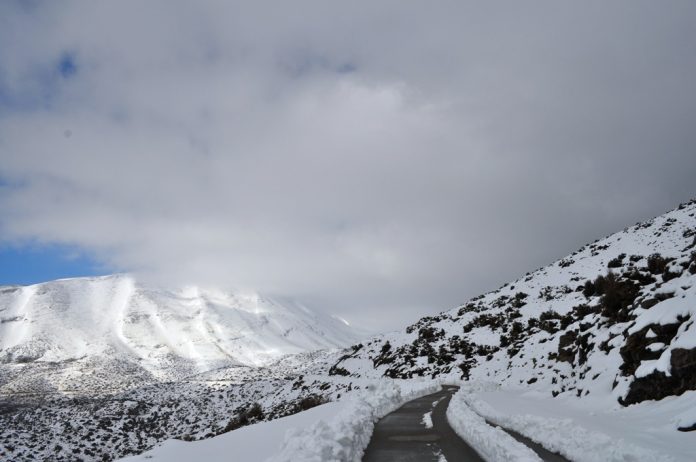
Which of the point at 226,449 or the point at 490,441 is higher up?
the point at 226,449

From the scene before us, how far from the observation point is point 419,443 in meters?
12.0

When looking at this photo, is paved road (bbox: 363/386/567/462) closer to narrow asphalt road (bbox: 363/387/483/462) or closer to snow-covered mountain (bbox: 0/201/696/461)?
narrow asphalt road (bbox: 363/387/483/462)

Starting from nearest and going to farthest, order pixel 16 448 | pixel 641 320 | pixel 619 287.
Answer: pixel 641 320
pixel 619 287
pixel 16 448

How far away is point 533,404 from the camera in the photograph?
18.1 m

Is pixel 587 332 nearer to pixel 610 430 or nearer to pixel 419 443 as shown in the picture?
pixel 610 430

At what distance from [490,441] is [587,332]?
12618 mm

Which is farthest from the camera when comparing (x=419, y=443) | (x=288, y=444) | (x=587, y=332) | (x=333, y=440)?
(x=587, y=332)

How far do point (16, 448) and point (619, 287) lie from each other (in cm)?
7376

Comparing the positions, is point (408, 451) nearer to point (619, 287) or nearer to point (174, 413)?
point (619, 287)

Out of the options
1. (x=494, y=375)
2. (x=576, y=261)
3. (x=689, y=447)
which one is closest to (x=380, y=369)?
(x=494, y=375)

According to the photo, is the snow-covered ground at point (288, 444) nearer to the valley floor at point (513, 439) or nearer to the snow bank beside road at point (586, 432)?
the valley floor at point (513, 439)

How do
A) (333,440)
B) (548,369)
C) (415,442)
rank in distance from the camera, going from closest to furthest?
(333,440)
(415,442)
(548,369)

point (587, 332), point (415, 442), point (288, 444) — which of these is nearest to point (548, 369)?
point (587, 332)

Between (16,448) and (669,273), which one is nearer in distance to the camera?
(669,273)
